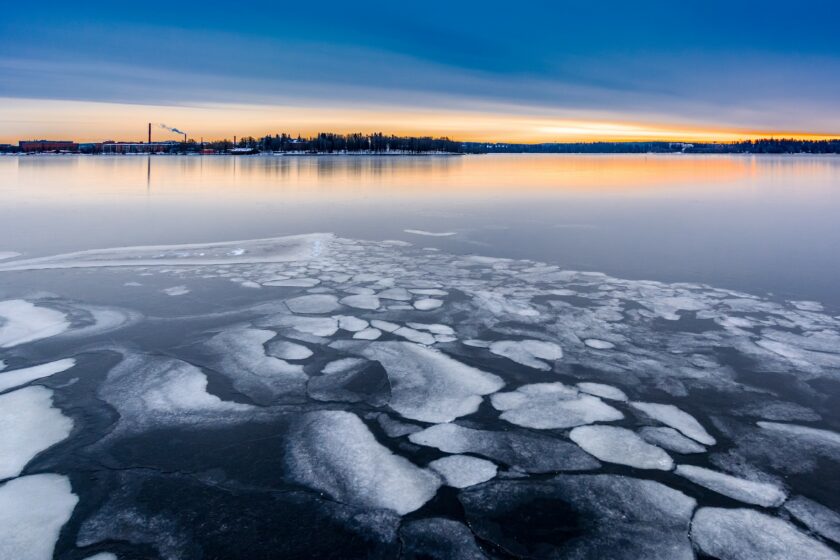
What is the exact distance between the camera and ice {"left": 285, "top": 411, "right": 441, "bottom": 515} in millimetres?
2502

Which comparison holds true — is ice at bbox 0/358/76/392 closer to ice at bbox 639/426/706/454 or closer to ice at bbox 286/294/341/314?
ice at bbox 286/294/341/314

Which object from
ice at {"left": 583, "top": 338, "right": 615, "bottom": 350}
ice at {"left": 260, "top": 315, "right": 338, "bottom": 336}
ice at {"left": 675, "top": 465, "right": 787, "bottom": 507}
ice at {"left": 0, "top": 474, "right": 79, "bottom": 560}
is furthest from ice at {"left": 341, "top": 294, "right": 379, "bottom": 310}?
ice at {"left": 675, "top": 465, "right": 787, "bottom": 507}

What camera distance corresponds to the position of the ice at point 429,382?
3.33 m

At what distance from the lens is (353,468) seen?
2727mm

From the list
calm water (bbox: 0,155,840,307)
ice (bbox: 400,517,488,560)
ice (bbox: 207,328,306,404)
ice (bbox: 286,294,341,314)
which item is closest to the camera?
ice (bbox: 400,517,488,560)

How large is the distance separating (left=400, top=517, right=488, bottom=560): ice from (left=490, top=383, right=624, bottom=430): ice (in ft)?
3.30

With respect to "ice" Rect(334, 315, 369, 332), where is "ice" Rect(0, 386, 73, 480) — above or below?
below

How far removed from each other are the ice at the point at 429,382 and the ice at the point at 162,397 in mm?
953

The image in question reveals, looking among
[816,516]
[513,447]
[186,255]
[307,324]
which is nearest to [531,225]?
[186,255]

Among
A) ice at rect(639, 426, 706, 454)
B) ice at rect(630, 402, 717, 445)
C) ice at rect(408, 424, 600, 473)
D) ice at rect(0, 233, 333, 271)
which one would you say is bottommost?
ice at rect(408, 424, 600, 473)

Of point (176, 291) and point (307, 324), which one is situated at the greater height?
point (176, 291)

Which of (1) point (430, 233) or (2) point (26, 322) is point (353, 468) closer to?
(2) point (26, 322)

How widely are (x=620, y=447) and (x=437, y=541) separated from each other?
4.09 ft

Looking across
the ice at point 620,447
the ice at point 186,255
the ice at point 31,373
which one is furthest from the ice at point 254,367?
the ice at point 186,255
